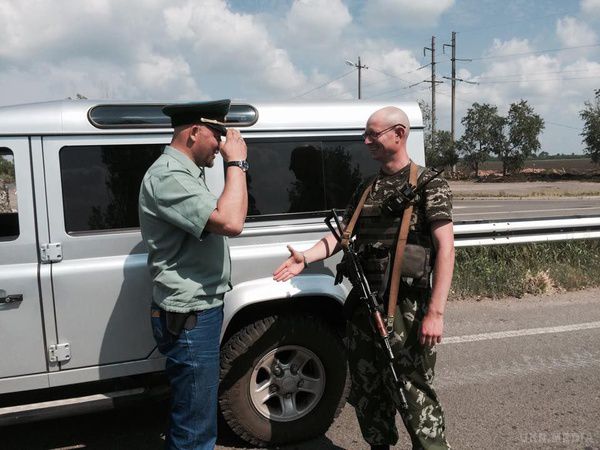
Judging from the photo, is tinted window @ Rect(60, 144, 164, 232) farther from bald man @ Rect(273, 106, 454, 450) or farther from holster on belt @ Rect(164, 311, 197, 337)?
bald man @ Rect(273, 106, 454, 450)

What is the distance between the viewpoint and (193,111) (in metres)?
2.12

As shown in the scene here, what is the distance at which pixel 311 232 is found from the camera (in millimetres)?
3072

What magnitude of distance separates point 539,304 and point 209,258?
4834 mm

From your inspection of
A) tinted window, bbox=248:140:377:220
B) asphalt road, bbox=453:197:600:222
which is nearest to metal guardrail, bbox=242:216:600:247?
tinted window, bbox=248:140:377:220

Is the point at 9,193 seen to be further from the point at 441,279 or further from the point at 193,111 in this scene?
the point at 441,279

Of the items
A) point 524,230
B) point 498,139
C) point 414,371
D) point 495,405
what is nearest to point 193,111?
point 414,371

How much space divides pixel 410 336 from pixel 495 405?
150cm

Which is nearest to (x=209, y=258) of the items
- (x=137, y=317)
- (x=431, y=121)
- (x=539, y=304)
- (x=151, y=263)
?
(x=151, y=263)

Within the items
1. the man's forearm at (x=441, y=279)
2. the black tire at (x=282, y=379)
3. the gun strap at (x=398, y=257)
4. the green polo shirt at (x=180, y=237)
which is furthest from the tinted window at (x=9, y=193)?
the man's forearm at (x=441, y=279)

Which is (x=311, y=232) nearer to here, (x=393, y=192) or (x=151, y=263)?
(x=393, y=192)

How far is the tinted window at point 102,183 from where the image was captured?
263cm

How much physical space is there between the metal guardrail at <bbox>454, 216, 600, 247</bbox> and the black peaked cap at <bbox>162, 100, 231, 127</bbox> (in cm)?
438

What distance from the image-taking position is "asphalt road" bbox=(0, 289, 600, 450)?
3.18 meters

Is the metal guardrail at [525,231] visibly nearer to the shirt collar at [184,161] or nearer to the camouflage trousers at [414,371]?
the camouflage trousers at [414,371]
